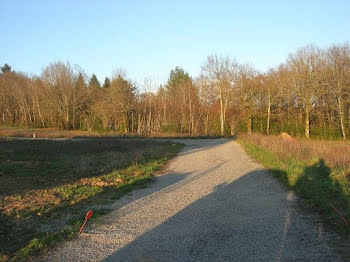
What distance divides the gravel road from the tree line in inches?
1364

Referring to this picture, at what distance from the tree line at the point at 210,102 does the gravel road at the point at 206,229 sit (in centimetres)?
3464

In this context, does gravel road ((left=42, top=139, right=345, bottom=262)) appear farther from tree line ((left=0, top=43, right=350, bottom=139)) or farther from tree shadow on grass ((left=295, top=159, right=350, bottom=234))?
tree line ((left=0, top=43, right=350, bottom=139))

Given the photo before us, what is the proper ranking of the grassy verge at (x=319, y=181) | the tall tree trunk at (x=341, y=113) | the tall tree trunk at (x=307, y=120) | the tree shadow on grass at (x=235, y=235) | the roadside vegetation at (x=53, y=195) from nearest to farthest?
the tree shadow on grass at (x=235, y=235) → the roadside vegetation at (x=53, y=195) → the grassy verge at (x=319, y=181) → the tall tree trunk at (x=341, y=113) → the tall tree trunk at (x=307, y=120)

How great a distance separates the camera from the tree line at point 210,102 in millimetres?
41250

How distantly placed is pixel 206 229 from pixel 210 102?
48914mm

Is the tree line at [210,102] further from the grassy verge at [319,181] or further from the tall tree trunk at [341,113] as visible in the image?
the grassy verge at [319,181]

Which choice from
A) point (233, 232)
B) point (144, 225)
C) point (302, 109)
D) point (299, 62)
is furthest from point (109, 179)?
point (302, 109)

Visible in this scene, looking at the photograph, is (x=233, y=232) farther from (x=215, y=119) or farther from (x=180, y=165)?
(x=215, y=119)

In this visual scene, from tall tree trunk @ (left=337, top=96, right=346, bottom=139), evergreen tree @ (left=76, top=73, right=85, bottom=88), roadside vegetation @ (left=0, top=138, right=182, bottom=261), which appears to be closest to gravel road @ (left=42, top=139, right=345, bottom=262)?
roadside vegetation @ (left=0, top=138, right=182, bottom=261)

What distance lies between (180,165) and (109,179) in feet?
16.1

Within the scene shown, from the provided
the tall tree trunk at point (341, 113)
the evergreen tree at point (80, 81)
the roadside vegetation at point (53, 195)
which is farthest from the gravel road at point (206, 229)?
the evergreen tree at point (80, 81)

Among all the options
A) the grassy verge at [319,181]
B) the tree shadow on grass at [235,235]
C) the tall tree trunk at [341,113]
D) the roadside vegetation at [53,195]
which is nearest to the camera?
the tree shadow on grass at [235,235]

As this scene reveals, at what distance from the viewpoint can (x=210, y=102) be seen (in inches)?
2154

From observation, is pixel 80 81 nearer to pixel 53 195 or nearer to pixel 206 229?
pixel 53 195
